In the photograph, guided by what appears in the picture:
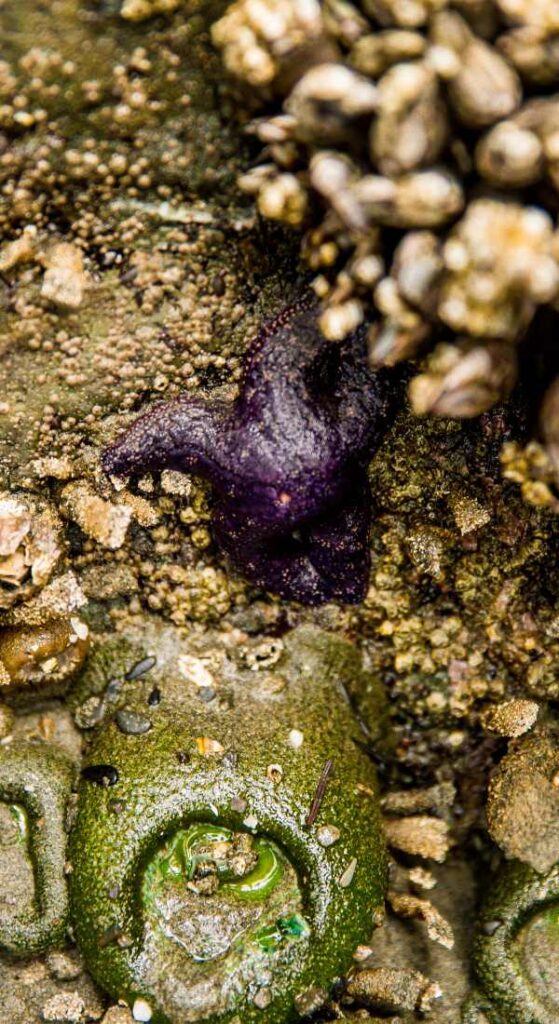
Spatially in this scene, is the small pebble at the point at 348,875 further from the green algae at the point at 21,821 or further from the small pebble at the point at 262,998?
the green algae at the point at 21,821

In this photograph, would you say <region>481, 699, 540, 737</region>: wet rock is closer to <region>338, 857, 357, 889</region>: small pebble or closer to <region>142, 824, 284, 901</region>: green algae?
<region>338, 857, 357, 889</region>: small pebble

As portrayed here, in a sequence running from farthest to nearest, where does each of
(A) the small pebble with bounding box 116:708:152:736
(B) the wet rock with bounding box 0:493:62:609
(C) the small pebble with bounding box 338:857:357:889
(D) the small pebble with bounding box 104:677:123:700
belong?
(D) the small pebble with bounding box 104:677:123:700
(A) the small pebble with bounding box 116:708:152:736
(C) the small pebble with bounding box 338:857:357:889
(B) the wet rock with bounding box 0:493:62:609

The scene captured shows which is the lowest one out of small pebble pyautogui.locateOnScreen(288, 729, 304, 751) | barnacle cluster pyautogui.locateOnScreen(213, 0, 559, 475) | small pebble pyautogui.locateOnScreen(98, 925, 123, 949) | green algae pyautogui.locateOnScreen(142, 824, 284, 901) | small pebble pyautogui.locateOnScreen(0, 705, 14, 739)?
small pebble pyautogui.locateOnScreen(98, 925, 123, 949)

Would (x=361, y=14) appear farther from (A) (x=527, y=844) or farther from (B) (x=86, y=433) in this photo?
(A) (x=527, y=844)

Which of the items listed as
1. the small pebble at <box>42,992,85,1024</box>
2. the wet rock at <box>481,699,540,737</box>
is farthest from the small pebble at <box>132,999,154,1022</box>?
the wet rock at <box>481,699,540,737</box>

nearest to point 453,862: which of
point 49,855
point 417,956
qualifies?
point 417,956

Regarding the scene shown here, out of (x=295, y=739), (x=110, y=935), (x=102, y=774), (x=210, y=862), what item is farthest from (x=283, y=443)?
(x=110, y=935)

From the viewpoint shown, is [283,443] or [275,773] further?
[275,773]

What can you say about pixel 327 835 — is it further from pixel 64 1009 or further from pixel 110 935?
pixel 64 1009
